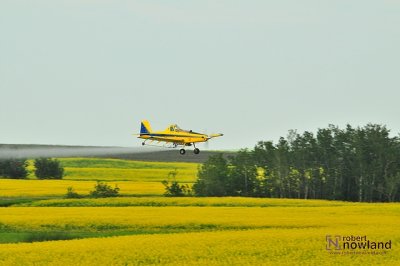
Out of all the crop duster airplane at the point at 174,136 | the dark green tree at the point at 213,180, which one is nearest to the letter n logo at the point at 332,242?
the crop duster airplane at the point at 174,136

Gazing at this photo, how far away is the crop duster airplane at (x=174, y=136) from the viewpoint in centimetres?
4978

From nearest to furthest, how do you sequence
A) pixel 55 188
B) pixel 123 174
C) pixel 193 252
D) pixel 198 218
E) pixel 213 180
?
pixel 193 252
pixel 198 218
pixel 55 188
pixel 213 180
pixel 123 174

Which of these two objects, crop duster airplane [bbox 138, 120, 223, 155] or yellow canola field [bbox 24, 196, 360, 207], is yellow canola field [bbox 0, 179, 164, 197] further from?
crop duster airplane [bbox 138, 120, 223, 155]

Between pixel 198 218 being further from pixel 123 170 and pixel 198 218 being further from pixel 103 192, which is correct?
pixel 123 170

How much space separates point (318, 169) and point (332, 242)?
7255 centimetres

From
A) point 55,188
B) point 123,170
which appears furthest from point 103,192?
point 123,170

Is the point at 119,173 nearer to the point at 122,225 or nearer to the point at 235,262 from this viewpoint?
the point at 122,225

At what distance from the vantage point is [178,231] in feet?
189

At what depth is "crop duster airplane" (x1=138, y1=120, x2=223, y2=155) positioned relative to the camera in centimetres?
4978

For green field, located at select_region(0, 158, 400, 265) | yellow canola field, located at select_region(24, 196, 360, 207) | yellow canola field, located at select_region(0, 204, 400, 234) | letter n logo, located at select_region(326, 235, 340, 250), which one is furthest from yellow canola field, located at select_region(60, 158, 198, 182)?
letter n logo, located at select_region(326, 235, 340, 250)

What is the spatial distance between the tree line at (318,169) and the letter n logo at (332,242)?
60.1m

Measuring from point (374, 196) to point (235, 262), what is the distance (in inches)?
2950

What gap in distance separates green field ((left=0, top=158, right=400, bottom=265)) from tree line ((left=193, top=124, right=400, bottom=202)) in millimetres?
14927

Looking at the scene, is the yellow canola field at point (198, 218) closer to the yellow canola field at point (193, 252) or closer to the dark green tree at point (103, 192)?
the yellow canola field at point (193, 252)
